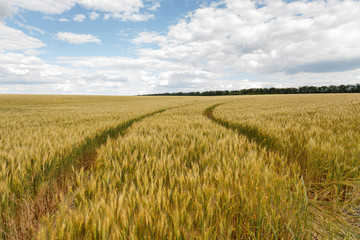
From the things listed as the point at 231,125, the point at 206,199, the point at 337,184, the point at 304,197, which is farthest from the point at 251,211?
the point at 231,125

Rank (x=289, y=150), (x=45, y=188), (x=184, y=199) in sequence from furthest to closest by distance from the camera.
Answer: (x=289, y=150) < (x=45, y=188) < (x=184, y=199)

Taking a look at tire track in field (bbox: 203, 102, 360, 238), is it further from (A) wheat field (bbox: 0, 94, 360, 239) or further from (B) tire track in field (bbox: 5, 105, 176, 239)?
(B) tire track in field (bbox: 5, 105, 176, 239)

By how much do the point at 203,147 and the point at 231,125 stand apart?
3477mm

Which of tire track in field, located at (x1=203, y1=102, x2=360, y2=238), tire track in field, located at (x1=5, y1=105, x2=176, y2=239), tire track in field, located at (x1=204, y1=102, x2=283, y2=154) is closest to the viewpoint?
tire track in field, located at (x1=5, y1=105, x2=176, y2=239)

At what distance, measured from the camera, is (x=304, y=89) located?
94375mm

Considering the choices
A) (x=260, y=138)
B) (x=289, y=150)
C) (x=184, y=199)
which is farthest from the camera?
(x=260, y=138)

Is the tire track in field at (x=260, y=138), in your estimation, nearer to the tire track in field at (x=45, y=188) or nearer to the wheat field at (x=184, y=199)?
the wheat field at (x=184, y=199)

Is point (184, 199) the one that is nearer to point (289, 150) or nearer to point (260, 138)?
point (289, 150)

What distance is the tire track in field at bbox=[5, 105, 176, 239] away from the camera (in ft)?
4.08

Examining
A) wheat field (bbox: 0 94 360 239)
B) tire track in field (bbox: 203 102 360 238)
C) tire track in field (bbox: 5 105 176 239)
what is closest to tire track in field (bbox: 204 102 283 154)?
tire track in field (bbox: 203 102 360 238)

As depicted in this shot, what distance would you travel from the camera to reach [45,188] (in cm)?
168

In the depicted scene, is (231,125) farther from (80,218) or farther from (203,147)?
(80,218)

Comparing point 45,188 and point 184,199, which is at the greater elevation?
point 184,199

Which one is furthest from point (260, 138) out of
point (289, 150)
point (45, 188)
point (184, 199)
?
point (45, 188)
